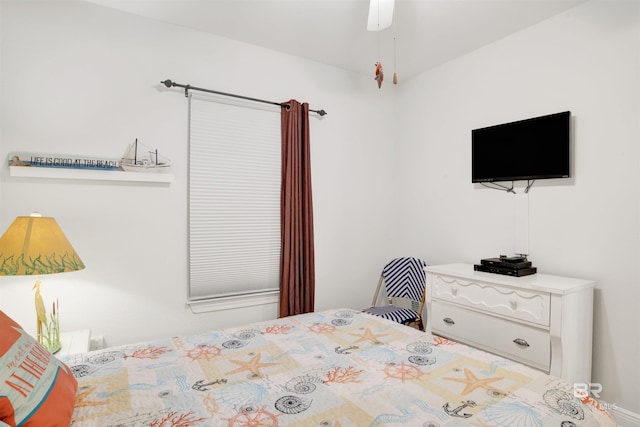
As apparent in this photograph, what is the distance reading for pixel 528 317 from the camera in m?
2.17

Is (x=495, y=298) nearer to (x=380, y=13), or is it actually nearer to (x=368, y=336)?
(x=368, y=336)

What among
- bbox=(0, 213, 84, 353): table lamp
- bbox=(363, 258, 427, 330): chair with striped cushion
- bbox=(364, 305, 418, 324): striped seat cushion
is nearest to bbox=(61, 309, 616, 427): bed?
bbox=(0, 213, 84, 353): table lamp

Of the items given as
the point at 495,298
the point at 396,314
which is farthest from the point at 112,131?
the point at 495,298

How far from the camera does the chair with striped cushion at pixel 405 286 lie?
3051 millimetres

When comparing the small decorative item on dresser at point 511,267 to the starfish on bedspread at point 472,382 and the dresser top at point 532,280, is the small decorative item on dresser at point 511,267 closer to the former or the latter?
the dresser top at point 532,280

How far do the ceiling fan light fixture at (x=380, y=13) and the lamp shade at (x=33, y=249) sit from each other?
2.03 metres

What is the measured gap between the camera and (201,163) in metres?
2.68

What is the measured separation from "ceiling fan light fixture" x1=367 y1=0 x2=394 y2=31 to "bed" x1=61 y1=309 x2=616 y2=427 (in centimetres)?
174

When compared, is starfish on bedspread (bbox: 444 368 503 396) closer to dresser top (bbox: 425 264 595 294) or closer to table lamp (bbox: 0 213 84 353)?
dresser top (bbox: 425 264 595 294)

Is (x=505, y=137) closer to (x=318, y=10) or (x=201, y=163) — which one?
(x=318, y=10)

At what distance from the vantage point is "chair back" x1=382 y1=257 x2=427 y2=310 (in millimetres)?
3203

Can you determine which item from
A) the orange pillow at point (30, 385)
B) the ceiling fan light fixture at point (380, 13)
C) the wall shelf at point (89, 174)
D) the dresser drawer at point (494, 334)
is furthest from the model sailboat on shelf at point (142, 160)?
the dresser drawer at point (494, 334)

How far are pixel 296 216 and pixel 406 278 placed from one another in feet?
3.88

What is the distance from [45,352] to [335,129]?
2.69 m
